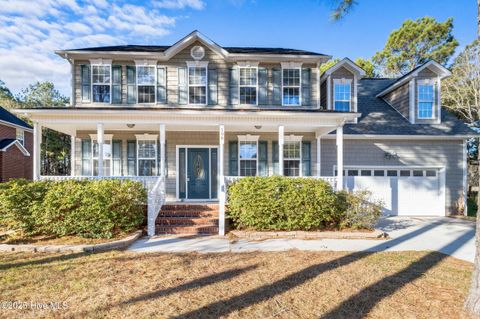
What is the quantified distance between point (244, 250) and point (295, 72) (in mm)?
7692

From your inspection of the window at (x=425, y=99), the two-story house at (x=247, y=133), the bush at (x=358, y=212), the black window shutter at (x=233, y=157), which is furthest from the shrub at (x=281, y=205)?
the window at (x=425, y=99)

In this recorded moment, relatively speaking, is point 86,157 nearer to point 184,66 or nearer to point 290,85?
point 184,66

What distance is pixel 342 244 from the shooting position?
6527 millimetres

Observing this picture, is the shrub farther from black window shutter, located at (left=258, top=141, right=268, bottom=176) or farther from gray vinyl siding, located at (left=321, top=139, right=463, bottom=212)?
gray vinyl siding, located at (left=321, top=139, right=463, bottom=212)

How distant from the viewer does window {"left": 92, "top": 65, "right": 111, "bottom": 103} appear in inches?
401

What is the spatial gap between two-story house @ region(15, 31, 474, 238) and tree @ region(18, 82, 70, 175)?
18.1m

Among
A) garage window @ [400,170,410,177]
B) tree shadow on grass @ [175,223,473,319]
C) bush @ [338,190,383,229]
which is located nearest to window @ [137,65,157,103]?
bush @ [338,190,383,229]

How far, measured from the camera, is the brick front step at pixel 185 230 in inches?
290

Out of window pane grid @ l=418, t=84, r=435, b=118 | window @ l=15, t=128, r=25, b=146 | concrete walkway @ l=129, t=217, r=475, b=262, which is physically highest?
window pane grid @ l=418, t=84, r=435, b=118

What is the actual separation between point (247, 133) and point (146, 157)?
4.19 m

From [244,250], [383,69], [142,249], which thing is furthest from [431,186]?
[383,69]

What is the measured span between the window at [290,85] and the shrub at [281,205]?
14.4ft

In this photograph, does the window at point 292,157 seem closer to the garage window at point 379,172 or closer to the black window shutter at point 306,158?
the black window shutter at point 306,158

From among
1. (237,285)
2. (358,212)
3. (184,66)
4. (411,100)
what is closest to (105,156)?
(184,66)
